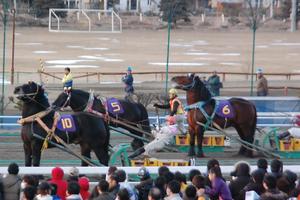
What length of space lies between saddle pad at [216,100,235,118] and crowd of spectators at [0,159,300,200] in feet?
25.7

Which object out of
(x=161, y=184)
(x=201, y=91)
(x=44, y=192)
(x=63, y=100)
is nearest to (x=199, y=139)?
(x=201, y=91)

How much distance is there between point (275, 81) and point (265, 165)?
28333 mm

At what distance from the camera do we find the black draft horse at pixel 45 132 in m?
17.6

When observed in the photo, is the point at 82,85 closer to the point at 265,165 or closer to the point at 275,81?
the point at 275,81

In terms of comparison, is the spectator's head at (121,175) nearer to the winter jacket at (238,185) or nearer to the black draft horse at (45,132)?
the winter jacket at (238,185)

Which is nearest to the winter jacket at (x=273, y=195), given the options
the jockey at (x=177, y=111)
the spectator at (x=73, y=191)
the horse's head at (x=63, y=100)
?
the spectator at (x=73, y=191)

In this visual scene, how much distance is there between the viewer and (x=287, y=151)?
21016 mm

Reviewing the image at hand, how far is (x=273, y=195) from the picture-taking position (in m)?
11.0

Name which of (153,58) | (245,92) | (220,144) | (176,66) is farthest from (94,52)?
(220,144)

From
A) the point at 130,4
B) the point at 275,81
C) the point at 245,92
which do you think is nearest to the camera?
the point at 245,92

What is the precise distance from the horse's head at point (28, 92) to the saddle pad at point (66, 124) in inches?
23.3

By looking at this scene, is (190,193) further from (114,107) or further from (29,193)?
(114,107)

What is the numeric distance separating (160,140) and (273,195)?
7.81 m

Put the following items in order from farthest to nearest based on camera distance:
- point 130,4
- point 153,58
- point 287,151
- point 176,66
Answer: point 130,4, point 153,58, point 176,66, point 287,151
